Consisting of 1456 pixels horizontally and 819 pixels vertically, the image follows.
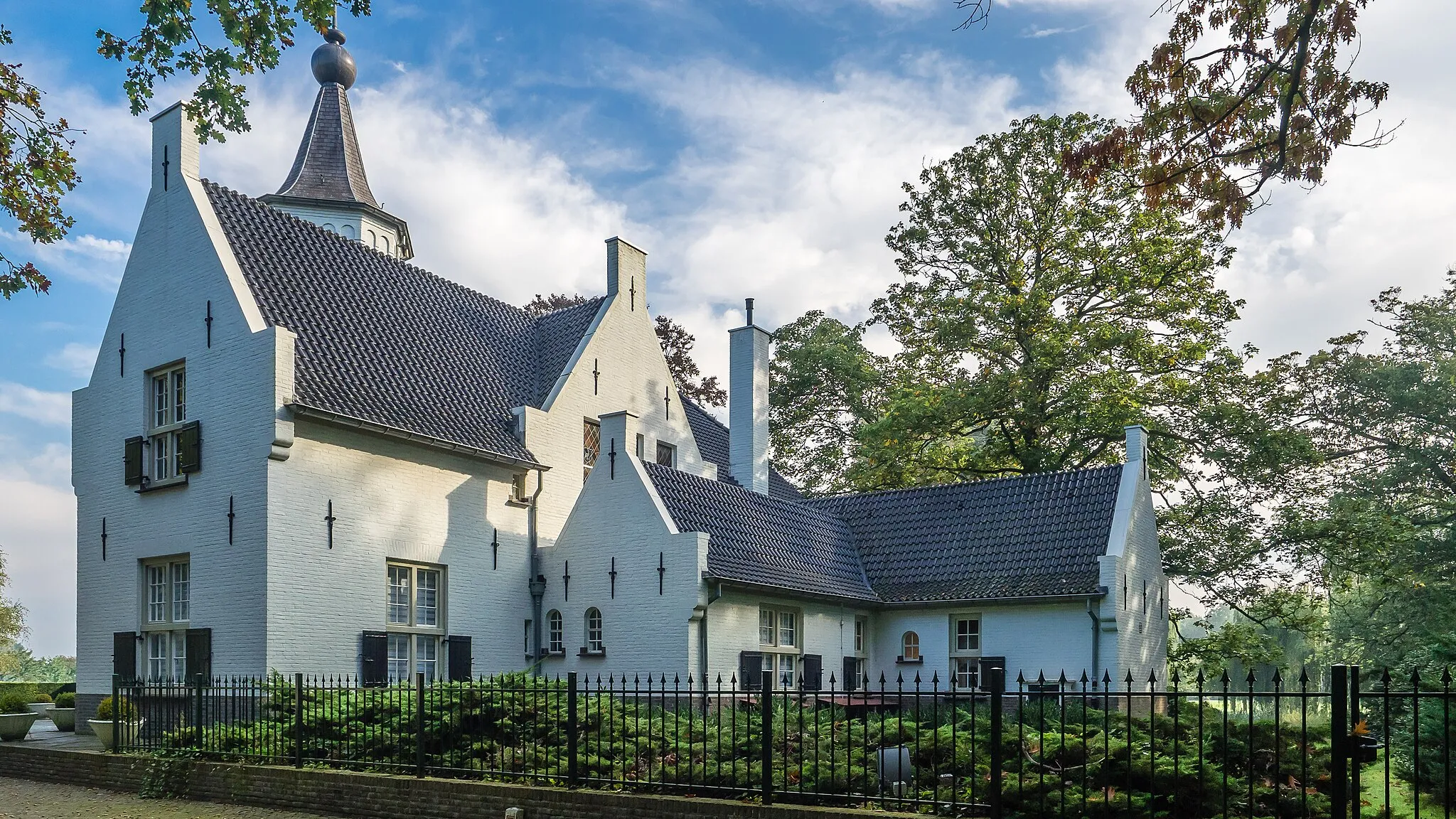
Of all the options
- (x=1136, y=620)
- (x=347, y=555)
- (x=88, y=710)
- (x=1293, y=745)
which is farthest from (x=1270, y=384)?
(x=88, y=710)

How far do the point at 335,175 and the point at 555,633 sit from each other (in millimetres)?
16327

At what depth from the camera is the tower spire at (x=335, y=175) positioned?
29.9 m

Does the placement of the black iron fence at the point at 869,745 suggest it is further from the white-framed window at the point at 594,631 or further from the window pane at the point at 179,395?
the white-framed window at the point at 594,631

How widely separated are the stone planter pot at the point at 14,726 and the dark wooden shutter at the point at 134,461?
12.4 ft

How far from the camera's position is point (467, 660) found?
1931cm

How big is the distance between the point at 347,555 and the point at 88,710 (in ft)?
17.7

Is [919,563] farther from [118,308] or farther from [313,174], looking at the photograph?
[313,174]

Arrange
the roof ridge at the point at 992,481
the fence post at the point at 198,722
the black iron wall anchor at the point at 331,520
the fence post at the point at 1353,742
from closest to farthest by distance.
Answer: the fence post at the point at 1353,742 → the fence post at the point at 198,722 → the black iron wall anchor at the point at 331,520 → the roof ridge at the point at 992,481

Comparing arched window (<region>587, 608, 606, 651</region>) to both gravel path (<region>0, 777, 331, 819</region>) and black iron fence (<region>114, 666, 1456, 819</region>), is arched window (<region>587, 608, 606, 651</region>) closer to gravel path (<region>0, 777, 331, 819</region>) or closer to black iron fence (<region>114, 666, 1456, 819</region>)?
black iron fence (<region>114, 666, 1456, 819</region>)

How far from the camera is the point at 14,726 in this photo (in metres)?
17.0

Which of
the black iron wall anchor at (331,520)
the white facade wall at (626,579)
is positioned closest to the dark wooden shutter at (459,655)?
the white facade wall at (626,579)

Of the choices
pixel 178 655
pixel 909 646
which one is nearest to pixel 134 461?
pixel 178 655

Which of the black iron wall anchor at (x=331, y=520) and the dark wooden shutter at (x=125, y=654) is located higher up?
the black iron wall anchor at (x=331, y=520)

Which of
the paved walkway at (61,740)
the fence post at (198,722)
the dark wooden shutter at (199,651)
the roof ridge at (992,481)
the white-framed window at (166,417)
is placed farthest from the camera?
the roof ridge at (992,481)
